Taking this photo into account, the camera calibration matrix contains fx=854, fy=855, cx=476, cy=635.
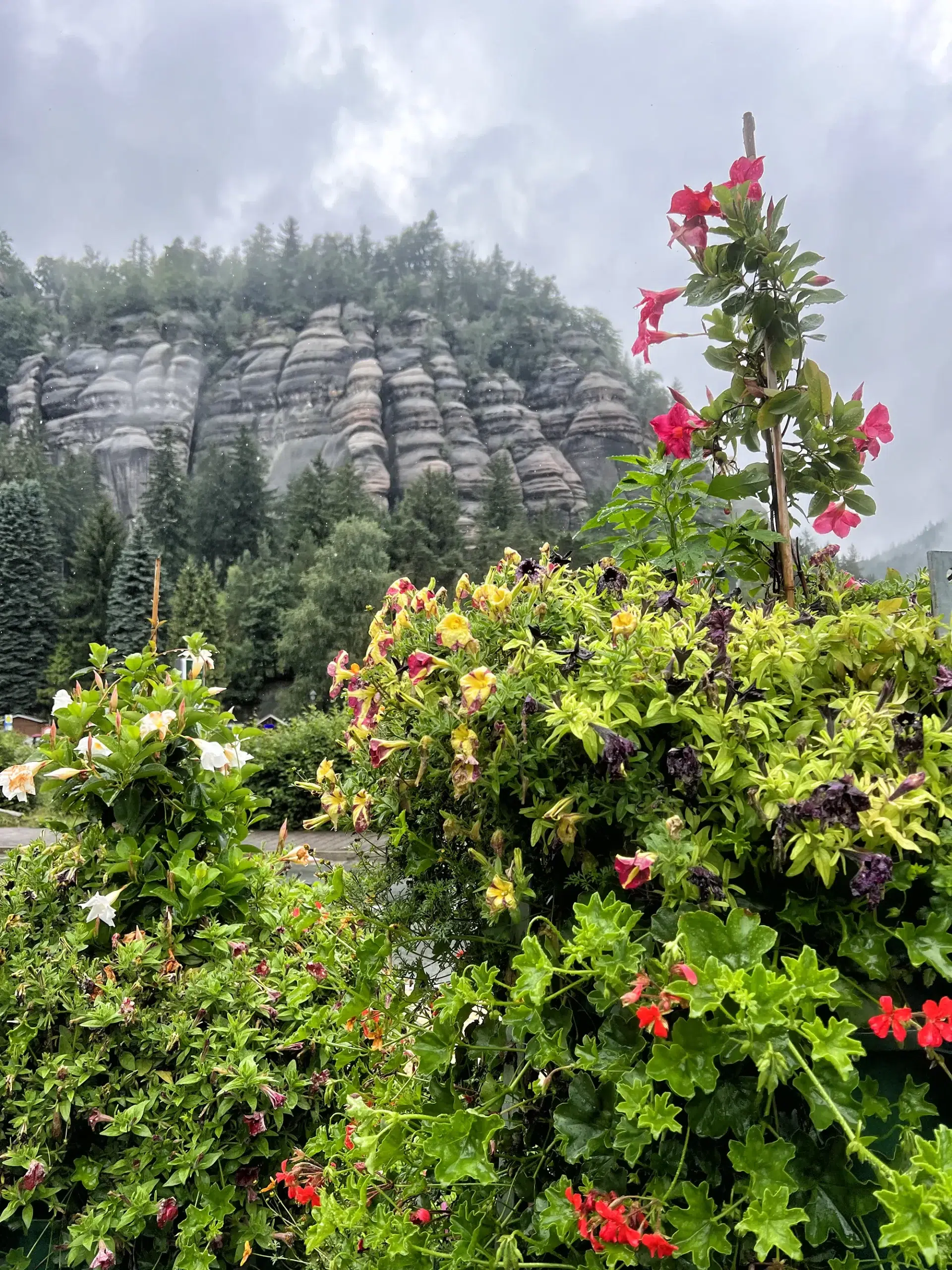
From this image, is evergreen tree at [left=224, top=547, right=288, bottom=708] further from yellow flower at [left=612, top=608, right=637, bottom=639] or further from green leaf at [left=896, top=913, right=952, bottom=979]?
green leaf at [left=896, top=913, right=952, bottom=979]

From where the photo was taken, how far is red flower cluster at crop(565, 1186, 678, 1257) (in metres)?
0.75

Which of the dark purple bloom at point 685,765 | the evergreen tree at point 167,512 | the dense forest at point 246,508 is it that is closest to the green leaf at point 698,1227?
the dark purple bloom at point 685,765

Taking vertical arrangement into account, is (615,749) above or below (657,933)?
above

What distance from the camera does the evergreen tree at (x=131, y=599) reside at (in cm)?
3198

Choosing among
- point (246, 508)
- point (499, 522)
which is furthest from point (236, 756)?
point (246, 508)

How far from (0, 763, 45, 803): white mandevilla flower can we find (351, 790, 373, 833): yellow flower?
3.27ft

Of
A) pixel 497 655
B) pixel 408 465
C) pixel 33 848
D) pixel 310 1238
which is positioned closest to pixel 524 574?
pixel 497 655

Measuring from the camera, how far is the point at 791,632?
3.55 feet

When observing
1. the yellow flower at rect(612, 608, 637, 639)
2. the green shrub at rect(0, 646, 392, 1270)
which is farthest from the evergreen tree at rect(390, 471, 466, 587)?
the yellow flower at rect(612, 608, 637, 639)

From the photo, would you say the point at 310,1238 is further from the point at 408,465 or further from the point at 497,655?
the point at 408,465

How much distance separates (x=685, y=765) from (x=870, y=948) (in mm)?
258

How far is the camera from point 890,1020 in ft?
2.59

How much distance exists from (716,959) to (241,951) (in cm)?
125

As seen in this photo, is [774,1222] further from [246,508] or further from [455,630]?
[246,508]
